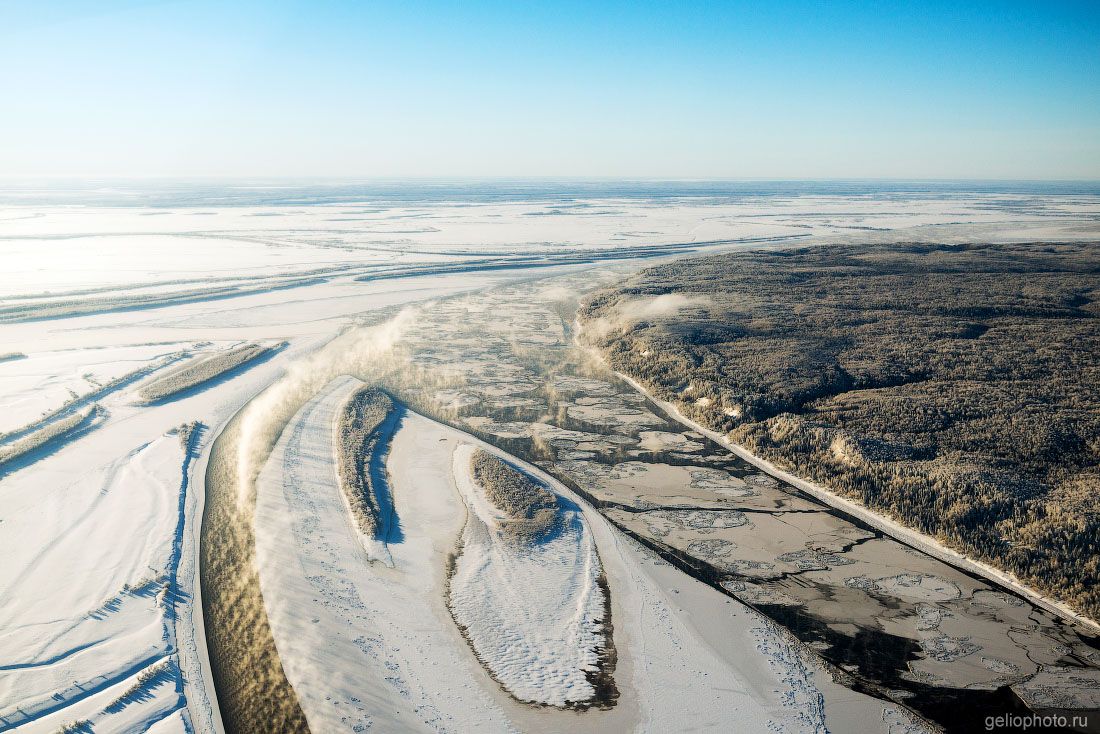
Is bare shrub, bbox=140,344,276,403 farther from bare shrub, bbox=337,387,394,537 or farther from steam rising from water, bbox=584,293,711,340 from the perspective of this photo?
steam rising from water, bbox=584,293,711,340

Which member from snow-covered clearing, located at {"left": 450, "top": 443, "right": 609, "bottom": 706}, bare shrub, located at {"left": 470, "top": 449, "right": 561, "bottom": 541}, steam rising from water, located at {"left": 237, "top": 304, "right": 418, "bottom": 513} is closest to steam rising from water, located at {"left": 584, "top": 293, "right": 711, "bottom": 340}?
steam rising from water, located at {"left": 237, "top": 304, "right": 418, "bottom": 513}

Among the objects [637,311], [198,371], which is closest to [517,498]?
[198,371]

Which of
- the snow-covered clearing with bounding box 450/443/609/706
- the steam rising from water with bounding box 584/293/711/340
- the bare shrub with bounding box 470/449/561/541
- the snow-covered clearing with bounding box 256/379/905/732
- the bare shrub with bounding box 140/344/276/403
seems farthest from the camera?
the steam rising from water with bounding box 584/293/711/340

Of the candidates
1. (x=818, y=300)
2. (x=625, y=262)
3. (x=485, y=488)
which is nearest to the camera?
(x=485, y=488)

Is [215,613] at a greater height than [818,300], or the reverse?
[818,300]

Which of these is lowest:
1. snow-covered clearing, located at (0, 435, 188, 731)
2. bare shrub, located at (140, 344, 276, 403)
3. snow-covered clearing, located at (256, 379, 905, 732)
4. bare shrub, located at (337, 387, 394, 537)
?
snow-covered clearing, located at (256, 379, 905, 732)

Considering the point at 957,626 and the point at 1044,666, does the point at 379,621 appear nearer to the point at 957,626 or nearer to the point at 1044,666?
the point at 957,626

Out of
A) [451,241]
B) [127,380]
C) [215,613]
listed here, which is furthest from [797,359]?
[451,241]

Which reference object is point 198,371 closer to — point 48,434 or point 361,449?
point 48,434

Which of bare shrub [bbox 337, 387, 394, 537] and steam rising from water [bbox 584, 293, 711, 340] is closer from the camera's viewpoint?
bare shrub [bbox 337, 387, 394, 537]
